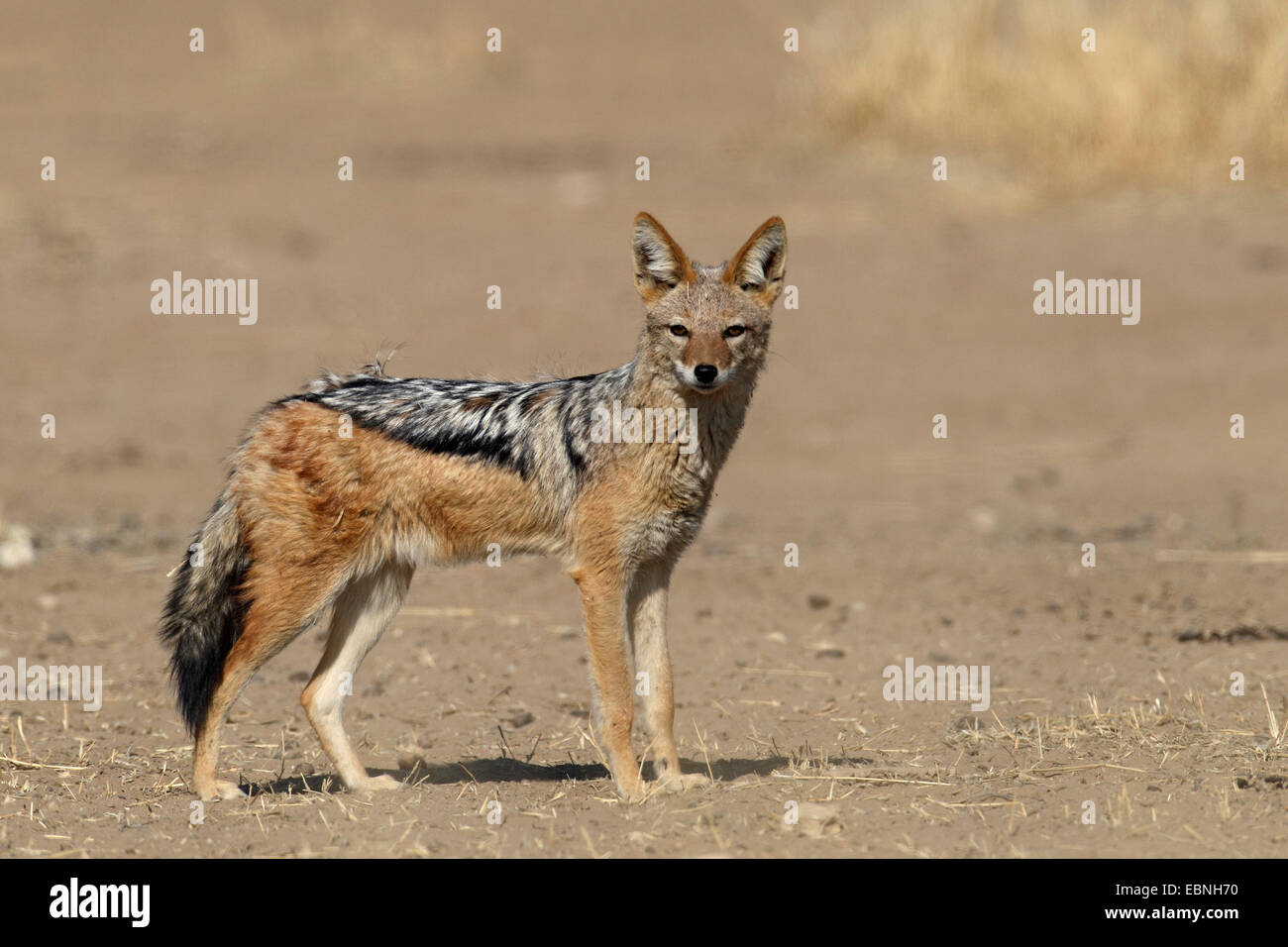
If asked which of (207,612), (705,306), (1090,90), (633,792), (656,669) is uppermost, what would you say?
(1090,90)

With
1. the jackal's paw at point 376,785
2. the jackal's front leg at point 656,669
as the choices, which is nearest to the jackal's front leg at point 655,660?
the jackal's front leg at point 656,669

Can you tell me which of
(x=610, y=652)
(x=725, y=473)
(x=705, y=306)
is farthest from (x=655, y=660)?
(x=725, y=473)

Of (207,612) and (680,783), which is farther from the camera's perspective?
(207,612)

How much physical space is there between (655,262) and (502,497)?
1.09 meters

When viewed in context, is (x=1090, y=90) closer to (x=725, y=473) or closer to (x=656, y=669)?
(x=725, y=473)

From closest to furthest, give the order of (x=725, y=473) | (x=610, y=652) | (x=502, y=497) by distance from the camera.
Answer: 1. (x=610, y=652)
2. (x=502, y=497)
3. (x=725, y=473)

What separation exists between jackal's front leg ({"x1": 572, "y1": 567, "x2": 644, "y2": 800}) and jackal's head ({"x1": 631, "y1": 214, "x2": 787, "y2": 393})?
814 millimetres

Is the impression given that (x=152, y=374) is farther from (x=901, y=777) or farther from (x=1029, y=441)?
(x=901, y=777)

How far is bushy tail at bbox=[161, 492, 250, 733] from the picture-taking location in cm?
632

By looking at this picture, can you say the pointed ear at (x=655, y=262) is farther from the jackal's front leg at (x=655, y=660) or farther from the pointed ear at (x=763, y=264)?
the jackal's front leg at (x=655, y=660)

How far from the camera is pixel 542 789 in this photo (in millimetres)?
6301

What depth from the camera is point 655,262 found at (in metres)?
6.42

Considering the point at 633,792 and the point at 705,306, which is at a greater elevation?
the point at 705,306

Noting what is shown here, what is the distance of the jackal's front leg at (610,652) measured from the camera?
6.17 meters
